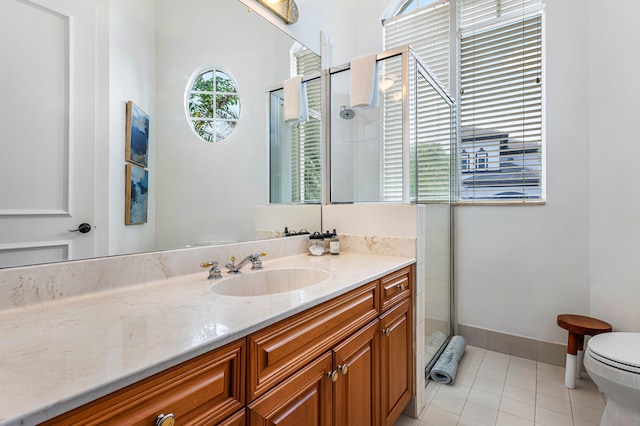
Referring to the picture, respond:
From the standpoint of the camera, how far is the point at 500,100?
2.36 m

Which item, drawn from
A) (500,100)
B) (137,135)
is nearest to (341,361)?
(137,135)

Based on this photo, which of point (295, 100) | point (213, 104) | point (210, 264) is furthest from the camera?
point (295, 100)

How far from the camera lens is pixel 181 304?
89 cm

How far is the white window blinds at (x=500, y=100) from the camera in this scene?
7.36 feet

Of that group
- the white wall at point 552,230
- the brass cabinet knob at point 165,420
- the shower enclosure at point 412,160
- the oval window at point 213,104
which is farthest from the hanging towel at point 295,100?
the brass cabinet knob at point 165,420

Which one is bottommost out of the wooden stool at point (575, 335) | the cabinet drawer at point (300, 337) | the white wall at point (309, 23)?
the wooden stool at point (575, 335)

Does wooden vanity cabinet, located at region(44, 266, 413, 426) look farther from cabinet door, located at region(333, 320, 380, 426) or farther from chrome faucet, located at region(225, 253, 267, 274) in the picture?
chrome faucet, located at region(225, 253, 267, 274)

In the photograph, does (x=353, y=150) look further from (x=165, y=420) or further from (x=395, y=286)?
(x=165, y=420)

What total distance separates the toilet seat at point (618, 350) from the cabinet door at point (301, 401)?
1333 millimetres

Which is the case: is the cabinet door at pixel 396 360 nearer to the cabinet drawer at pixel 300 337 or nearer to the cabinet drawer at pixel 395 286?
the cabinet drawer at pixel 395 286

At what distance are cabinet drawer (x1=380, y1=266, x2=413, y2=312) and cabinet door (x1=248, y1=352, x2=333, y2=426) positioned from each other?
1.49ft

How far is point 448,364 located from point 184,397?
191cm

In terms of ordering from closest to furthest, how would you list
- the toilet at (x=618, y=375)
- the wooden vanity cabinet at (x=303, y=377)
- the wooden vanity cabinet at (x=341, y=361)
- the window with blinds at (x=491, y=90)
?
the wooden vanity cabinet at (x=303, y=377)
the wooden vanity cabinet at (x=341, y=361)
the toilet at (x=618, y=375)
the window with blinds at (x=491, y=90)

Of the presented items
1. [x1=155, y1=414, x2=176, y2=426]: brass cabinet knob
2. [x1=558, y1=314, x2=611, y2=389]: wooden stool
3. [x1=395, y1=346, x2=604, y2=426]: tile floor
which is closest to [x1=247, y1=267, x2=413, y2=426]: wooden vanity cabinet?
[x1=155, y1=414, x2=176, y2=426]: brass cabinet knob
